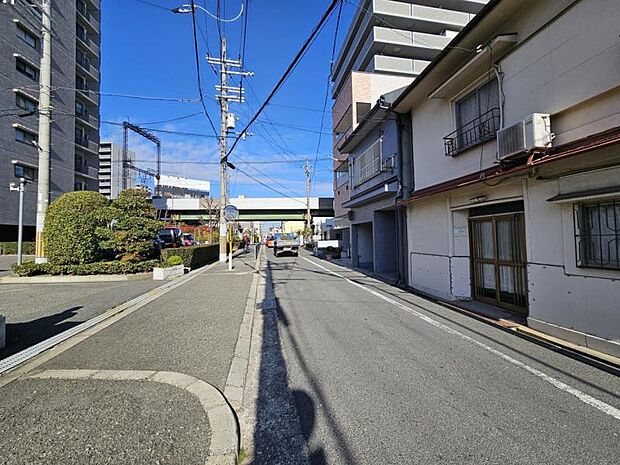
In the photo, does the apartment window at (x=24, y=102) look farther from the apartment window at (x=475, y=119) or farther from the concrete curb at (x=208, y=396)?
the apartment window at (x=475, y=119)

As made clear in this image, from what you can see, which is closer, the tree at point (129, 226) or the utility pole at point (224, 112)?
the tree at point (129, 226)

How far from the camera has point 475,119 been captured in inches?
294

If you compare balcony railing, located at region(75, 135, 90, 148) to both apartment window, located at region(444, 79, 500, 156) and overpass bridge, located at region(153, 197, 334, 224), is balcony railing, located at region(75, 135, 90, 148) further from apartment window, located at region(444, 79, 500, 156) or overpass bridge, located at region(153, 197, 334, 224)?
apartment window, located at region(444, 79, 500, 156)

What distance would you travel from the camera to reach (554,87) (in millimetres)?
5242

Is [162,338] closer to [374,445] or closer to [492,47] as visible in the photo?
[374,445]

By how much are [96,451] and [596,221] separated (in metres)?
6.35

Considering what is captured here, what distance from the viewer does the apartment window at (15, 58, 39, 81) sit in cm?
2603

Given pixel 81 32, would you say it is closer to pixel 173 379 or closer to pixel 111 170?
pixel 111 170

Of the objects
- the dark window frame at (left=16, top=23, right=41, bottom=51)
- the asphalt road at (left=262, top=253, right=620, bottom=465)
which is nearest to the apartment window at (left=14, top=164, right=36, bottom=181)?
the dark window frame at (left=16, top=23, right=41, bottom=51)

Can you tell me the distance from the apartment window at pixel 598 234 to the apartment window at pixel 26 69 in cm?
3591

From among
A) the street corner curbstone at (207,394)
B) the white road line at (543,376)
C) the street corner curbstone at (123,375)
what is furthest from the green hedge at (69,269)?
the white road line at (543,376)

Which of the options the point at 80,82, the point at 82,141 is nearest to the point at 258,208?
the point at 82,141

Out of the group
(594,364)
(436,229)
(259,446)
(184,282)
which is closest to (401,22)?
(436,229)

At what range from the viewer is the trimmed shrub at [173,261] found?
13470 millimetres
